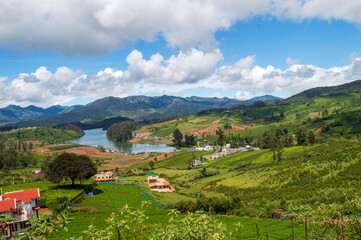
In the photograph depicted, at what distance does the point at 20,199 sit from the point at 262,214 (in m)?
37.8

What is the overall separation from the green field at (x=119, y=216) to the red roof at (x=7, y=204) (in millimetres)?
8044

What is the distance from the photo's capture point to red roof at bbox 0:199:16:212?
30.7 m

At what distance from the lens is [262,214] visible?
3191 centimetres

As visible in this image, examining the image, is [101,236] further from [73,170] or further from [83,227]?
[73,170]

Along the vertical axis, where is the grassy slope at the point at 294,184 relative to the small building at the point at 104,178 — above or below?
above

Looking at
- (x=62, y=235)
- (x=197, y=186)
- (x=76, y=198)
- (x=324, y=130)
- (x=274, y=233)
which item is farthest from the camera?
(x=324, y=130)

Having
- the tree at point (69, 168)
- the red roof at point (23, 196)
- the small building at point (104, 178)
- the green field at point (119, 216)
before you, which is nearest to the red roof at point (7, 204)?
the red roof at point (23, 196)

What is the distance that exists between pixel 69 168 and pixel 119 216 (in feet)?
76.0

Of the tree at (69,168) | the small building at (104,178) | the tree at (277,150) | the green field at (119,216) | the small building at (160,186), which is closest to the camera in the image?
the green field at (119,216)

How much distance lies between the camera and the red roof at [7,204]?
30656mm

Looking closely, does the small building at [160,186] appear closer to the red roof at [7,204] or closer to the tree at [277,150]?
the tree at [277,150]

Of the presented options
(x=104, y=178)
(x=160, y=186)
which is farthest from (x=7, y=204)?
(x=104, y=178)

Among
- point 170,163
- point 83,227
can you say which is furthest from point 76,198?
point 170,163

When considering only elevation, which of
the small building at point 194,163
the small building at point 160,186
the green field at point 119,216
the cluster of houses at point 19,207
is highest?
the cluster of houses at point 19,207
